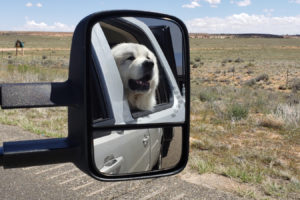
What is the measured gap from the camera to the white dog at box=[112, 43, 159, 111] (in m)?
1.66

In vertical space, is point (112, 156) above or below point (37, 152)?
below

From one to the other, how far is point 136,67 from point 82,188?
3.05 m

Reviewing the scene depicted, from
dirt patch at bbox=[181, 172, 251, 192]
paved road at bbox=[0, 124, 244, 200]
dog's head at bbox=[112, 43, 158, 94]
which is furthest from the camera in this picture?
dirt patch at bbox=[181, 172, 251, 192]

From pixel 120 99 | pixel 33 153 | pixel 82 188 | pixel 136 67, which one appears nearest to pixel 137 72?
pixel 136 67

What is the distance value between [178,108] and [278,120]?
33.3 ft

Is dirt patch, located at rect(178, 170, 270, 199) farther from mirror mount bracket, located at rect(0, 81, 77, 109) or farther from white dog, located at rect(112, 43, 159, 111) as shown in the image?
mirror mount bracket, located at rect(0, 81, 77, 109)

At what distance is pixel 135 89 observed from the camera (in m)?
1.65

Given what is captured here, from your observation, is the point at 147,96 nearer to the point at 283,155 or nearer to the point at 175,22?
the point at 175,22

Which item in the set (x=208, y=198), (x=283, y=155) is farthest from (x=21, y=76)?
(x=208, y=198)

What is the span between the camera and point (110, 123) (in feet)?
5.68

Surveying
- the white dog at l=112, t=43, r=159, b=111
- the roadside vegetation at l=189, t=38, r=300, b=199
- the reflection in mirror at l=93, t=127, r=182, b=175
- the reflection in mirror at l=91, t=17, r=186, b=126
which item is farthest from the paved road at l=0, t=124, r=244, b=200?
the white dog at l=112, t=43, r=159, b=111

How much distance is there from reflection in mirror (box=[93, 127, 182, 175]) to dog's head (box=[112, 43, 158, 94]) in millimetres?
248

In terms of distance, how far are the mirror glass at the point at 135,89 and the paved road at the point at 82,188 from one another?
2.34m

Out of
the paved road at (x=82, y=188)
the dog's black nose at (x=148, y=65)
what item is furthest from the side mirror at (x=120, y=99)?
the paved road at (x=82, y=188)
